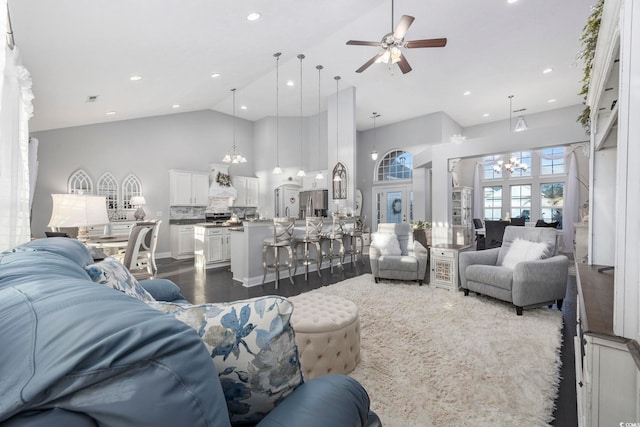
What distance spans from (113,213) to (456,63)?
812 centimetres

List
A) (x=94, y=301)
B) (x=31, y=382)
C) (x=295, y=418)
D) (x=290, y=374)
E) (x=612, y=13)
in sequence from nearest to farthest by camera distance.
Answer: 1. (x=31, y=382)
2. (x=94, y=301)
3. (x=295, y=418)
4. (x=290, y=374)
5. (x=612, y=13)

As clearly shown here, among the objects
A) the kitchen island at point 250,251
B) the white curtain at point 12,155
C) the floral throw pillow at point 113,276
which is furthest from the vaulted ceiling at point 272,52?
the kitchen island at point 250,251

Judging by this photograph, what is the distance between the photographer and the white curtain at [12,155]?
1.67m

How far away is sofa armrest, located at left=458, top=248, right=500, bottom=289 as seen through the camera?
149 inches

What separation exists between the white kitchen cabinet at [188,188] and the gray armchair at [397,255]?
5.31 m

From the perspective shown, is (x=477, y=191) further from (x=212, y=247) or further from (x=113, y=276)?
(x=113, y=276)

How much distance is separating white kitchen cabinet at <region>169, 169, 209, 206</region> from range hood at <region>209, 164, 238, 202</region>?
5.3 inches

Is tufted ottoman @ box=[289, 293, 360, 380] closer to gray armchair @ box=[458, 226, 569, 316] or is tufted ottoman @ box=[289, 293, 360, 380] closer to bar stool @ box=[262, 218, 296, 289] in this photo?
gray armchair @ box=[458, 226, 569, 316]

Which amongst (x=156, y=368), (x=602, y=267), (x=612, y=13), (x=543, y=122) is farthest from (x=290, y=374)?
(x=543, y=122)

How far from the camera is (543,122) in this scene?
8109 millimetres

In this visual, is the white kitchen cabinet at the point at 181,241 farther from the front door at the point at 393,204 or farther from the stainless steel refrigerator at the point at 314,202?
the front door at the point at 393,204

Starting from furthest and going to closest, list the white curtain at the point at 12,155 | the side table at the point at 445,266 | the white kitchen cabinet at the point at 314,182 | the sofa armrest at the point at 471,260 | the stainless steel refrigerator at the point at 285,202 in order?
the stainless steel refrigerator at the point at 285,202, the white kitchen cabinet at the point at 314,182, the side table at the point at 445,266, the sofa armrest at the point at 471,260, the white curtain at the point at 12,155

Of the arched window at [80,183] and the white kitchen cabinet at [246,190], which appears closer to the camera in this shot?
the arched window at [80,183]

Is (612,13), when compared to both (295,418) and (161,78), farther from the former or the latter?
(161,78)
